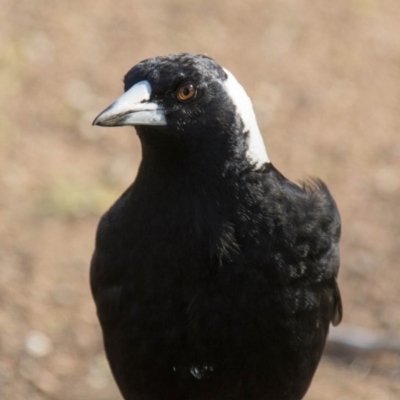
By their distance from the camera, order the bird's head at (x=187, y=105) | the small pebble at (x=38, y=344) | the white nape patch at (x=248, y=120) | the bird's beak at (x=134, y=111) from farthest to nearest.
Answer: the small pebble at (x=38, y=344) < the white nape patch at (x=248, y=120) < the bird's head at (x=187, y=105) < the bird's beak at (x=134, y=111)

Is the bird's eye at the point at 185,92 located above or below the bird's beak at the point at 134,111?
above

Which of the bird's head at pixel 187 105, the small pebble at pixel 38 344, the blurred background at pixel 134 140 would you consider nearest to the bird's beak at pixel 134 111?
the bird's head at pixel 187 105

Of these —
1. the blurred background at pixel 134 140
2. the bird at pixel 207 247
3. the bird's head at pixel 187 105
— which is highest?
the blurred background at pixel 134 140

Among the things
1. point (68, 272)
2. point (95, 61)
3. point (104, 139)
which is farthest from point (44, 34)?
point (68, 272)

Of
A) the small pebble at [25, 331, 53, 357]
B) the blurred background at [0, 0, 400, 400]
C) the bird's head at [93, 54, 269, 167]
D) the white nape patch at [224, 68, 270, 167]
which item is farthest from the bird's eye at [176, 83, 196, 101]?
the small pebble at [25, 331, 53, 357]

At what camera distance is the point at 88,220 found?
6.63 metres

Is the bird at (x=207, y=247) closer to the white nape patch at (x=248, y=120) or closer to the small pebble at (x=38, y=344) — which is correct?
the white nape patch at (x=248, y=120)

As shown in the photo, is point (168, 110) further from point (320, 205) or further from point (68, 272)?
point (68, 272)

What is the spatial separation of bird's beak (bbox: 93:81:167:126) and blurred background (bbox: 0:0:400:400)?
2.19 m

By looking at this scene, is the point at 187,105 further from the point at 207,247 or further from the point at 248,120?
the point at 207,247

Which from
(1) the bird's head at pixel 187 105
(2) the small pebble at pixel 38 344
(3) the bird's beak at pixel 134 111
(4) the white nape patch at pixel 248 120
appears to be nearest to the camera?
(3) the bird's beak at pixel 134 111

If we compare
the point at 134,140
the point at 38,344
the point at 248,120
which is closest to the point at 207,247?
the point at 248,120

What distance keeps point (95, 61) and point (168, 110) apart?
450cm

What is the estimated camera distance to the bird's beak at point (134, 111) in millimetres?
3506
